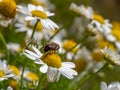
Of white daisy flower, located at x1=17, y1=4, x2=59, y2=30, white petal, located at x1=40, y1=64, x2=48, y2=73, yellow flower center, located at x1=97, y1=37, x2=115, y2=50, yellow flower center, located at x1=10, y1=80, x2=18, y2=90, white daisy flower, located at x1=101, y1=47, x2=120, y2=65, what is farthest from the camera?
yellow flower center, located at x1=97, y1=37, x2=115, y2=50

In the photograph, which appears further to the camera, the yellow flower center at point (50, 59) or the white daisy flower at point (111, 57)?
the white daisy flower at point (111, 57)

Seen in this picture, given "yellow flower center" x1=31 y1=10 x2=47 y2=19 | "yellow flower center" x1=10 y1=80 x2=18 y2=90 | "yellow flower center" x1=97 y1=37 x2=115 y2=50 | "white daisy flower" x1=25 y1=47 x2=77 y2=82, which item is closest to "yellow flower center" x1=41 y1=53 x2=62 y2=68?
"white daisy flower" x1=25 y1=47 x2=77 y2=82

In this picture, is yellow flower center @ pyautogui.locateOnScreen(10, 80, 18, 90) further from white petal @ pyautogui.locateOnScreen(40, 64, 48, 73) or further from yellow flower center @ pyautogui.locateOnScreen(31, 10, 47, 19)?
white petal @ pyautogui.locateOnScreen(40, 64, 48, 73)

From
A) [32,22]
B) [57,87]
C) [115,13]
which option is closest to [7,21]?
[32,22]

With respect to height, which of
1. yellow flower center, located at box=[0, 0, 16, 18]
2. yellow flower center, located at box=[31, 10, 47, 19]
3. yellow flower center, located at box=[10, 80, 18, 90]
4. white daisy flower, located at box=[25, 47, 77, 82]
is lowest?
white daisy flower, located at box=[25, 47, 77, 82]

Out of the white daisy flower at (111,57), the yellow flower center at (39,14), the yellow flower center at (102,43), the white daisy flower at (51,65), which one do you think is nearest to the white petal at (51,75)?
the white daisy flower at (51,65)

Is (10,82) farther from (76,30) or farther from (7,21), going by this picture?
(76,30)

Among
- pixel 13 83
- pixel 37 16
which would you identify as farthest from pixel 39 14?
pixel 13 83

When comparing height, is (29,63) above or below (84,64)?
below

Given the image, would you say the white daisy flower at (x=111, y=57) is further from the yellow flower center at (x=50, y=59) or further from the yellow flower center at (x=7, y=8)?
the yellow flower center at (x=7, y=8)
